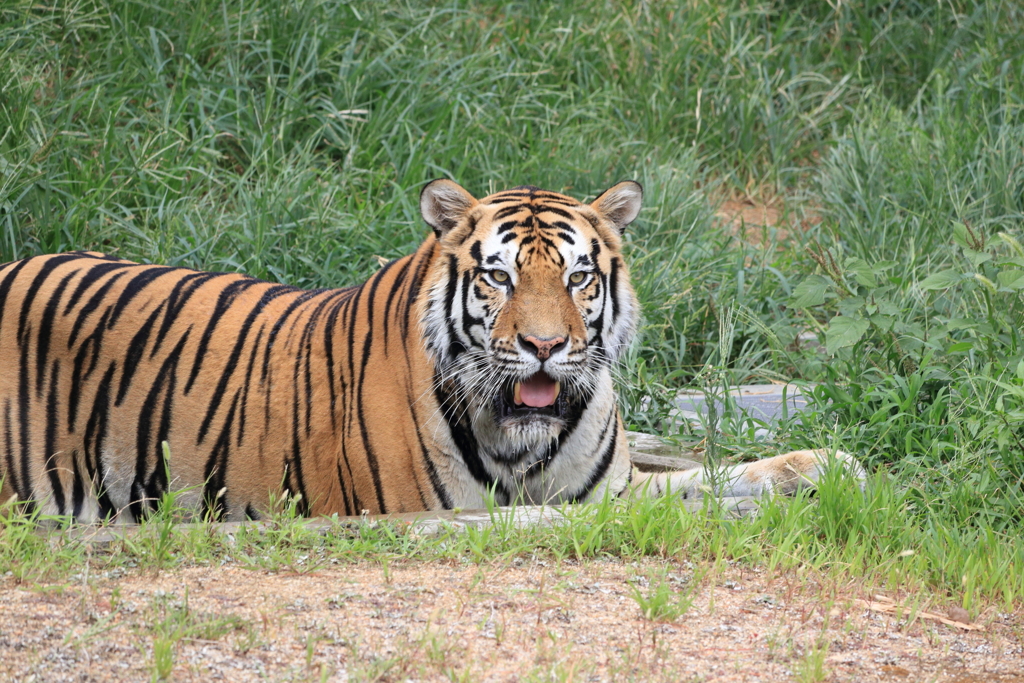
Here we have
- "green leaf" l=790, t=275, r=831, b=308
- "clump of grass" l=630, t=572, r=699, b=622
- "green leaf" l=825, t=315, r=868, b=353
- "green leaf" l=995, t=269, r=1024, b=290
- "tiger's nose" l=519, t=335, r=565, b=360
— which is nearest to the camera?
"clump of grass" l=630, t=572, r=699, b=622

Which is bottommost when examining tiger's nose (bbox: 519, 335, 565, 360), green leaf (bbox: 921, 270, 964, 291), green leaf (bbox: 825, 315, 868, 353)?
green leaf (bbox: 825, 315, 868, 353)

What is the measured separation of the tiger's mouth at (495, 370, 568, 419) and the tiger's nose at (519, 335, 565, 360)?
0.27ft

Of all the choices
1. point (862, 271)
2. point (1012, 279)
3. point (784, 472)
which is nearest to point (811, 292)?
point (862, 271)

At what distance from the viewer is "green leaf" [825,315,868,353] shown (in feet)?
13.0

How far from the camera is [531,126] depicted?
271 inches

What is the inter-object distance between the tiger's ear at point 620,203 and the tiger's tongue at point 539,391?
0.60m

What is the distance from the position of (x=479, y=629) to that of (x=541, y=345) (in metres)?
0.98

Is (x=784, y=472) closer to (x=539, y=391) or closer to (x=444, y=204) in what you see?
(x=539, y=391)

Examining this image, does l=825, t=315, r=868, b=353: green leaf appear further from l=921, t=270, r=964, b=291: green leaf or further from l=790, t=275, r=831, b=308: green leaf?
l=921, t=270, r=964, b=291: green leaf

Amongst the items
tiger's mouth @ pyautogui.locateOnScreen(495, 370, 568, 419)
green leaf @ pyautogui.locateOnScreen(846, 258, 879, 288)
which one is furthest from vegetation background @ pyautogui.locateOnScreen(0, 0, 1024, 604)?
tiger's mouth @ pyautogui.locateOnScreen(495, 370, 568, 419)

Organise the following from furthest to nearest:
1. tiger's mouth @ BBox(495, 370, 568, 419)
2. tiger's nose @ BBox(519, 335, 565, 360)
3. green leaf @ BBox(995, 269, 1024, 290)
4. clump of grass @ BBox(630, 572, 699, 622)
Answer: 1. green leaf @ BBox(995, 269, 1024, 290)
2. tiger's mouth @ BBox(495, 370, 568, 419)
3. tiger's nose @ BBox(519, 335, 565, 360)
4. clump of grass @ BBox(630, 572, 699, 622)

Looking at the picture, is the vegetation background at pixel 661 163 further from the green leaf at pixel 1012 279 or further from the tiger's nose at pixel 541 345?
the tiger's nose at pixel 541 345

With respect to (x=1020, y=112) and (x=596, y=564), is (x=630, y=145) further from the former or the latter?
(x=596, y=564)

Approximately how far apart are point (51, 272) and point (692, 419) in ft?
8.08
